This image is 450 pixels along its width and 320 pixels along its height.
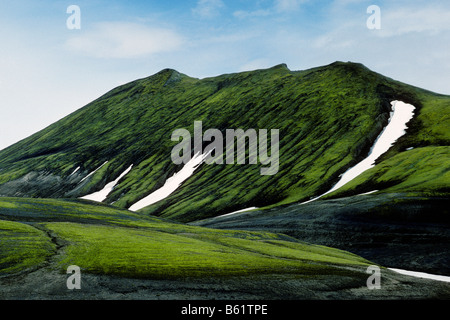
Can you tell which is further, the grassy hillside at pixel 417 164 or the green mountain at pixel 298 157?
the green mountain at pixel 298 157

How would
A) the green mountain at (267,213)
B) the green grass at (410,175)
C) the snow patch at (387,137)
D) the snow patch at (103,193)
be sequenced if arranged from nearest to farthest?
1. the green mountain at (267,213)
2. the green grass at (410,175)
3. the snow patch at (387,137)
4. the snow patch at (103,193)

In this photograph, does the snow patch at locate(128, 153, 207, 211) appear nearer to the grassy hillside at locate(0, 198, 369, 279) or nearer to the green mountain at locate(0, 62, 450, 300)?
the green mountain at locate(0, 62, 450, 300)

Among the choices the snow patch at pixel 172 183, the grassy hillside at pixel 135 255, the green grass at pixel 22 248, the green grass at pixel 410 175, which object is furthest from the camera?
the snow patch at pixel 172 183

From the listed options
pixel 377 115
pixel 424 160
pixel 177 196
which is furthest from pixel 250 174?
pixel 424 160

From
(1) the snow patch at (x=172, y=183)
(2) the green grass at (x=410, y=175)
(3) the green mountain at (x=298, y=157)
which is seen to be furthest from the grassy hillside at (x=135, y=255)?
(1) the snow patch at (x=172, y=183)

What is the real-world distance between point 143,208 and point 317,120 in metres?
70.0

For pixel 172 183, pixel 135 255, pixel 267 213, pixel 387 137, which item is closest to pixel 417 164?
pixel 387 137

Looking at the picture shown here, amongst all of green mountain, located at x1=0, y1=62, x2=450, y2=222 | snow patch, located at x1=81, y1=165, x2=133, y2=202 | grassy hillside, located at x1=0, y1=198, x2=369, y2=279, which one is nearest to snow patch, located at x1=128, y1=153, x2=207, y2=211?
green mountain, located at x1=0, y1=62, x2=450, y2=222

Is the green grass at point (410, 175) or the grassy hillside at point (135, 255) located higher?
the green grass at point (410, 175)

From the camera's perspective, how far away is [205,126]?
190 metres

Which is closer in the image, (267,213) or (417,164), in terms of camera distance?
(417,164)

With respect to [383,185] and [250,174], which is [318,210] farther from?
[250,174]

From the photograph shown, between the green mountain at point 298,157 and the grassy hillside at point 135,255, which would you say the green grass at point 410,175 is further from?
the grassy hillside at point 135,255

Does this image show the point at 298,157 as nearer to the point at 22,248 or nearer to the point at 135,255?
the point at 135,255
